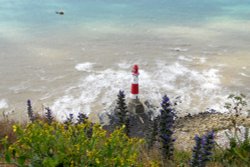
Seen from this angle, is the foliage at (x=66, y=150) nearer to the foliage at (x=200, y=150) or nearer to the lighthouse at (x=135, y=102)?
the foliage at (x=200, y=150)

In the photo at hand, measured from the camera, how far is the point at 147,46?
22.9 metres

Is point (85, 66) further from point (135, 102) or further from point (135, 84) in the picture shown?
point (135, 84)

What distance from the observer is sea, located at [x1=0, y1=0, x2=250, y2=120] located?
15062 mm

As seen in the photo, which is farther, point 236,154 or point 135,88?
point 135,88

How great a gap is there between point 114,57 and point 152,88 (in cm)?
524

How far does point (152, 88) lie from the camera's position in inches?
628

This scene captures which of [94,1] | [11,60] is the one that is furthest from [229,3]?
[11,60]

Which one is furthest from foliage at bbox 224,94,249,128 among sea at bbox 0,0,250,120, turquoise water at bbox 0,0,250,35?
turquoise water at bbox 0,0,250,35

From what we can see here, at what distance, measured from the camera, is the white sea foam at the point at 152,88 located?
14.2m

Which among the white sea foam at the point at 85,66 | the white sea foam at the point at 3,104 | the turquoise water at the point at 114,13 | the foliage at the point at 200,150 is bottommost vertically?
the white sea foam at the point at 3,104

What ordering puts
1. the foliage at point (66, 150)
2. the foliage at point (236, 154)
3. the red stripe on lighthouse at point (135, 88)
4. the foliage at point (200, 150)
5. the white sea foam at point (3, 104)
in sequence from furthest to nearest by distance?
the white sea foam at point (3, 104) → the red stripe on lighthouse at point (135, 88) → the foliage at point (236, 154) → the foliage at point (200, 150) → the foliage at point (66, 150)

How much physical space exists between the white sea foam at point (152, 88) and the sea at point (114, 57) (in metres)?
0.04

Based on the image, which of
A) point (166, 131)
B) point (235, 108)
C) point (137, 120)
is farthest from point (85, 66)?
point (166, 131)

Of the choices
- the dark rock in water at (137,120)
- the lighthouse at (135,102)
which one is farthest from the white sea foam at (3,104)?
the lighthouse at (135,102)
